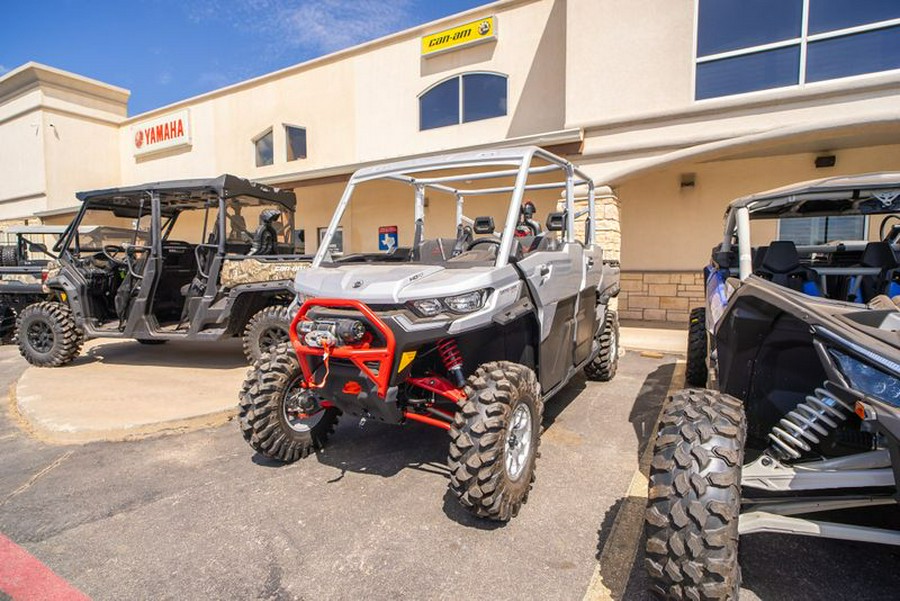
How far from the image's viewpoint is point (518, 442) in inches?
112

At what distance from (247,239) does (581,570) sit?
234 inches

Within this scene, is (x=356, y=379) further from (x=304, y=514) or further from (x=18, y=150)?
(x=18, y=150)

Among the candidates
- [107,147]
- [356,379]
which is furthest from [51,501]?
[107,147]

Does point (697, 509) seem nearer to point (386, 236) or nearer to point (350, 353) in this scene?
point (350, 353)

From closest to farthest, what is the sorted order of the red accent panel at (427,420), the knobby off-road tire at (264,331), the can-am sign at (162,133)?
the red accent panel at (427,420) < the knobby off-road tire at (264,331) < the can-am sign at (162,133)

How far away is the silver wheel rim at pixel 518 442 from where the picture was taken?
2.71 metres

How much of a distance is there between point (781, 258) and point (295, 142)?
13.4 m

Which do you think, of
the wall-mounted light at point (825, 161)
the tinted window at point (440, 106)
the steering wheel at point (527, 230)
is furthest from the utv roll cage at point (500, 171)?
the tinted window at point (440, 106)

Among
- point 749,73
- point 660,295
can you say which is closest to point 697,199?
point 660,295

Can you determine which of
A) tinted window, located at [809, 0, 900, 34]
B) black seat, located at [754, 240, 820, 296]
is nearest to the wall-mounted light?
tinted window, located at [809, 0, 900, 34]

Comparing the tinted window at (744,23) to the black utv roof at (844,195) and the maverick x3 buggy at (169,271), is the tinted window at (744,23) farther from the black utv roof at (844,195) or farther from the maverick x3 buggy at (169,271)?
the maverick x3 buggy at (169,271)

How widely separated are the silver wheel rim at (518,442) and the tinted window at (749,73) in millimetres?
7210

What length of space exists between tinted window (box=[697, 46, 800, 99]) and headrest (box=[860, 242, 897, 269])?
511cm

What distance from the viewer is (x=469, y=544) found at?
2.47 m
